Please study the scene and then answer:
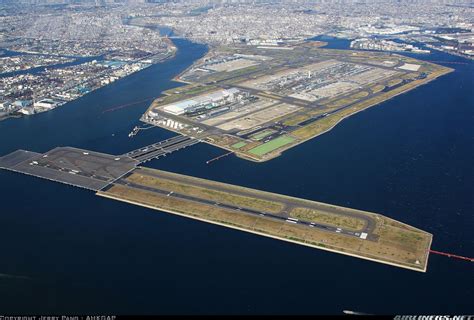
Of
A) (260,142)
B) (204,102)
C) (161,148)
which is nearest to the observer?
(161,148)

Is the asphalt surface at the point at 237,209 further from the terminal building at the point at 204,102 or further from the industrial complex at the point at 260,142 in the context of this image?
the terminal building at the point at 204,102

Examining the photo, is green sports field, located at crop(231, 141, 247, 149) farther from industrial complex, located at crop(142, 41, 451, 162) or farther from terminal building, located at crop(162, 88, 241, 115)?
terminal building, located at crop(162, 88, 241, 115)

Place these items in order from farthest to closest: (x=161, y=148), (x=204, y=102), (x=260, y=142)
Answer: (x=204, y=102) < (x=260, y=142) < (x=161, y=148)

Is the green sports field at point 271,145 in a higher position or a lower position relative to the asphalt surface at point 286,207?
higher

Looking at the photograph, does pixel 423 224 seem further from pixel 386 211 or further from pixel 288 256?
pixel 288 256

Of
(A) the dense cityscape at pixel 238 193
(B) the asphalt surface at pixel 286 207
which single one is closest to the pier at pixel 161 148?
(A) the dense cityscape at pixel 238 193

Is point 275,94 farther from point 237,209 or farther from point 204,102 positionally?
point 237,209

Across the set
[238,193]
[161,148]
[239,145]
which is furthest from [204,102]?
[238,193]

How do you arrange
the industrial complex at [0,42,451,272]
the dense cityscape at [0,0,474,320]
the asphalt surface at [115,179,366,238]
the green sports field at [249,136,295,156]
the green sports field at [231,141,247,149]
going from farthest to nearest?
the green sports field at [231,141,247,149], the green sports field at [249,136,295,156], the asphalt surface at [115,179,366,238], the industrial complex at [0,42,451,272], the dense cityscape at [0,0,474,320]

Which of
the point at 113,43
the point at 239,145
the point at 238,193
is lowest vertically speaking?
the point at 238,193

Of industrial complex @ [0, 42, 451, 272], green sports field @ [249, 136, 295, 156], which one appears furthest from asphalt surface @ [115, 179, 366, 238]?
green sports field @ [249, 136, 295, 156]

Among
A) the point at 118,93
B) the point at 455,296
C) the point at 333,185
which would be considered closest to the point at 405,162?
the point at 333,185

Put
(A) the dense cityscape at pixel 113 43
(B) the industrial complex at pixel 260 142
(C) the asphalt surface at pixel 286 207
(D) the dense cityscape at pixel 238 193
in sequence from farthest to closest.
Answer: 1. (A) the dense cityscape at pixel 113 43
2. (C) the asphalt surface at pixel 286 207
3. (B) the industrial complex at pixel 260 142
4. (D) the dense cityscape at pixel 238 193
